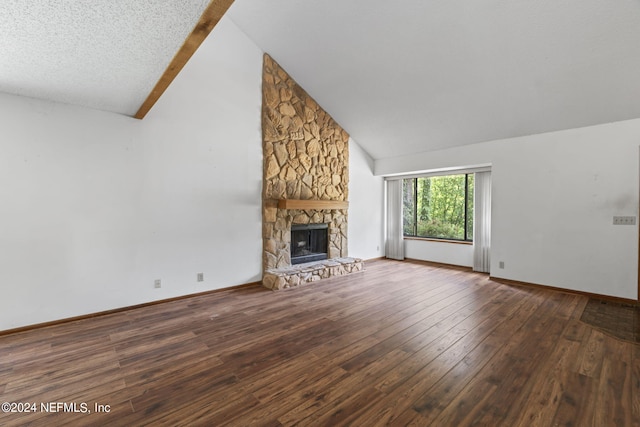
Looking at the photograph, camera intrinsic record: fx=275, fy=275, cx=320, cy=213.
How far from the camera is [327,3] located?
347 centimetres

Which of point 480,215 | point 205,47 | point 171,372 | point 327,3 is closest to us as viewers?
Result: point 171,372

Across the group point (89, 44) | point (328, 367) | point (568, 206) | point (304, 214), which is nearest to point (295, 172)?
point (304, 214)

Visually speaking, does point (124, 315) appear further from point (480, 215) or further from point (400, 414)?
point (480, 215)

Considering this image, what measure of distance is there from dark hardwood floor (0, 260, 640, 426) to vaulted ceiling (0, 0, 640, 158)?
2434 millimetres

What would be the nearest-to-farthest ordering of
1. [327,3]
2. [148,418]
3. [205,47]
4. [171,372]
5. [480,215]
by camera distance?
[148,418], [171,372], [327,3], [205,47], [480,215]

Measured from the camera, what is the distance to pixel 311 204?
4906 millimetres

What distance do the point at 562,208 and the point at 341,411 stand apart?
4.48m

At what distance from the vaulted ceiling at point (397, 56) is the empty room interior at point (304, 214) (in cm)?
3

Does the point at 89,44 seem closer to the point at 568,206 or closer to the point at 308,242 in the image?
the point at 308,242

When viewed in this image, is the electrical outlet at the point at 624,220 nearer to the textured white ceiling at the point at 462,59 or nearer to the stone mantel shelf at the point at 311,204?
the textured white ceiling at the point at 462,59

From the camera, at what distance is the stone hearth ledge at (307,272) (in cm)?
429

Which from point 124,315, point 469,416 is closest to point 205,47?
point 124,315

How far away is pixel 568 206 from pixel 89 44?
588 centimetres

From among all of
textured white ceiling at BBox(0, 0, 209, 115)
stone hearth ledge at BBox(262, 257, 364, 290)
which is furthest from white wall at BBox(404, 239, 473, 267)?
textured white ceiling at BBox(0, 0, 209, 115)
